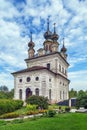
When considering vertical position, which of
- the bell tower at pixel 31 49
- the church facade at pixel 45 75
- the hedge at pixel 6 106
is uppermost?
the bell tower at pixel 31 49

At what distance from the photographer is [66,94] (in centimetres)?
5822

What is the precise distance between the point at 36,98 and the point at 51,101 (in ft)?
49.9

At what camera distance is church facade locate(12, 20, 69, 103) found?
44.6m

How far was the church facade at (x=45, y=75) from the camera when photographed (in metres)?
44.6

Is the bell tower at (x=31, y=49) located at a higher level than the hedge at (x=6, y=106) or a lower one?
higher

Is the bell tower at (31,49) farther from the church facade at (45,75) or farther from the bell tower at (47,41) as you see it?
the bell tower at (47,41)

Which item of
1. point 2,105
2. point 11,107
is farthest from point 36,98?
point 2,105

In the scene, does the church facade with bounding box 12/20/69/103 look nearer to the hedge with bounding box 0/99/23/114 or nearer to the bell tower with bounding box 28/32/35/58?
the bell tower with bounding box 28/32/35/58

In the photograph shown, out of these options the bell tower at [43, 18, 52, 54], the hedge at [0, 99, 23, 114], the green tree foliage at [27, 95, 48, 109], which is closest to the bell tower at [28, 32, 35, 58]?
the bell tower at [43, 18, 52, 54]


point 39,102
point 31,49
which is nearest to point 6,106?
point 39,102

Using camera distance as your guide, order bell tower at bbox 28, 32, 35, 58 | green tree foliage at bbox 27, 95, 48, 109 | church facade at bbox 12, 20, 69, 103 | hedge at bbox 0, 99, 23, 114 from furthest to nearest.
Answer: bell tower at bbox 28, 32, 35, 58
church facade at bbox 12, 20, 69, 103
green tree foliage at bbox 27, 95, 48, 109
hedge at bbox 0, 99, 23, 114

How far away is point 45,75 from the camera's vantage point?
4412cm

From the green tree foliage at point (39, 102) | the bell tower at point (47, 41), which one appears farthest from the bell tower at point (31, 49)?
the green tree foliage at point (39, 102)

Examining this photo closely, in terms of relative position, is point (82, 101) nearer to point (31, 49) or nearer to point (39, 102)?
point (39, 102)
